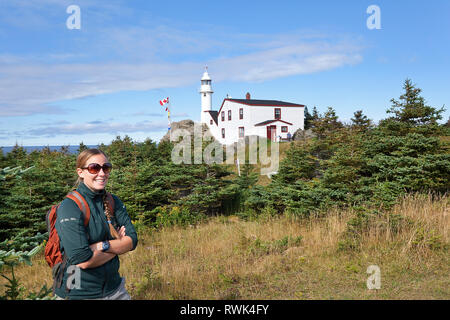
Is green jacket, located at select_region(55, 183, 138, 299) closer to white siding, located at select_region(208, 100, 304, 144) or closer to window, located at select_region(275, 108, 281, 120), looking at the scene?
white siding, located at select_region(208, 100, 304, 144)

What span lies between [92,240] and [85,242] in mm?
158

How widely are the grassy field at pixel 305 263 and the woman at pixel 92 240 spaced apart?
2313mm

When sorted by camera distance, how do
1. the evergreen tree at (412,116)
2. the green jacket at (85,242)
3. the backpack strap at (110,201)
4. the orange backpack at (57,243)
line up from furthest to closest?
the evergreen tree at (412,116), the backpack strap at (110,201), the orange backpack at (57,243), the green jacket at (85,242)

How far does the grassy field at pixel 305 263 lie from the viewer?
17.1 ft

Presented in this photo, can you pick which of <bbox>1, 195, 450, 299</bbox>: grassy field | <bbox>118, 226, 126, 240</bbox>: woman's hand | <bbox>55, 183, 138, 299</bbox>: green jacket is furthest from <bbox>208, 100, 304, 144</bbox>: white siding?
<bbox>55, 183, 138, 299</bbox>: green jacket

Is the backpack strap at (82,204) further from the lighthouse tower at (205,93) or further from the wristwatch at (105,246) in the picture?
the lighthouse tower at (205,93)

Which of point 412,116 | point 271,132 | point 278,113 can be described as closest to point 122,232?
point 412,116

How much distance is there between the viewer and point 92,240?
3.11 m

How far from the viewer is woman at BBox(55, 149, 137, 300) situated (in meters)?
2.93

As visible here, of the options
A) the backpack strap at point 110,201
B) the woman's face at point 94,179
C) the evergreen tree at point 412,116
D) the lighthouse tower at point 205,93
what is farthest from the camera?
the lighthouse tower at point 205,93

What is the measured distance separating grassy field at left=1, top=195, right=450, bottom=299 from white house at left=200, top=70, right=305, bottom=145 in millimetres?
36348

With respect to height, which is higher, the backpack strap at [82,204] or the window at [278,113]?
the window at [278,113]

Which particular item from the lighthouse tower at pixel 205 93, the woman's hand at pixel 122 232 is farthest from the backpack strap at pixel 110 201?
the lighthouse tower at pixel 205 93

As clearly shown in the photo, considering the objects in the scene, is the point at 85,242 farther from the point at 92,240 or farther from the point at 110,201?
the point at 110,201
